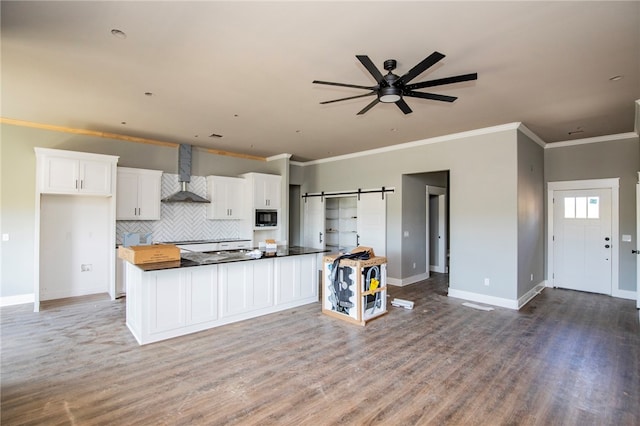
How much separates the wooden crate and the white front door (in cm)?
404

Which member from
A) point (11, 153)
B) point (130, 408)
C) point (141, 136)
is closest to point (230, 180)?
point (141, 136)

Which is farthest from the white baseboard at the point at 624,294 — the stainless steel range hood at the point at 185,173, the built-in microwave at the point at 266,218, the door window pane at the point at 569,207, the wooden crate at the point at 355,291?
the stainless steel range hood at the point at 185,173

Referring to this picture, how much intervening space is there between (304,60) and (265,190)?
4.52m

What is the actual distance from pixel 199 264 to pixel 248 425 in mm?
1960

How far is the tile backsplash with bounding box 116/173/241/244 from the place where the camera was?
20.0ft

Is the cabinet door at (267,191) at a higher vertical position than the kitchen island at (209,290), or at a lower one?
higher

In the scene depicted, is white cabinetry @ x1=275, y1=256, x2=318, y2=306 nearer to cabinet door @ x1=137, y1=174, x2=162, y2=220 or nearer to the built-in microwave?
the built-in microwave

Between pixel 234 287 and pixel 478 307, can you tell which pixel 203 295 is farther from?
pixel 478 307

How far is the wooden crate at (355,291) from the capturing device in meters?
4.16

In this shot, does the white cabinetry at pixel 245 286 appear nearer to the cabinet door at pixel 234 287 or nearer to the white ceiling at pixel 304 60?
the cabinet door at pixel 234 287

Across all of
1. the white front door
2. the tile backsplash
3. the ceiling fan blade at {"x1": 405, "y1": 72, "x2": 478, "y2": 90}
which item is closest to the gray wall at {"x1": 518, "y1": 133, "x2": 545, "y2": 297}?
the white front door

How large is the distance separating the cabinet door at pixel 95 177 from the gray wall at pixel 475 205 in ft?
16.7

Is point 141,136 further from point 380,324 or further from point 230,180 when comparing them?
point 380,324

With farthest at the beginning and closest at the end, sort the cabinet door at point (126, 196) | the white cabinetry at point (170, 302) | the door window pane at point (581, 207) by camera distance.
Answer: the door window pane at point (581, 207) < the cabinet door at point (126, 196) < the white cabinetry at point (170, 302)
